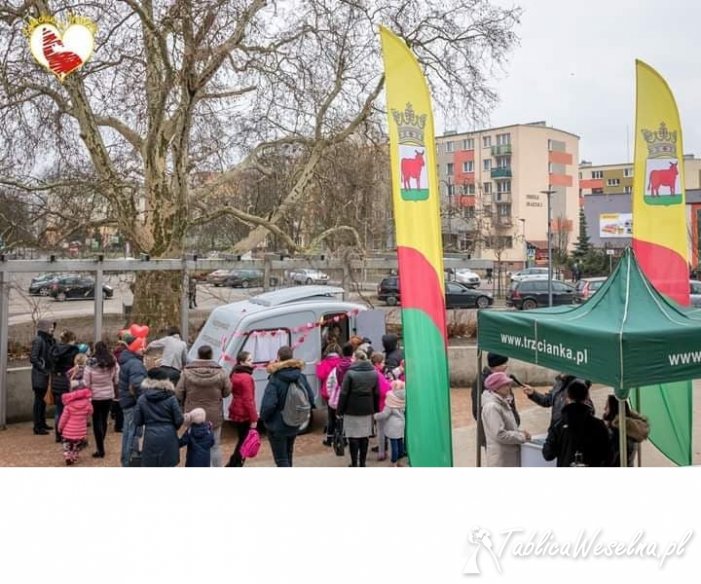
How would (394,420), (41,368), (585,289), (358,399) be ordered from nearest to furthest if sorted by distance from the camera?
(358,399)
(394,420)
(41,368)
(585,289)

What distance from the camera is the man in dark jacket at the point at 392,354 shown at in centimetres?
933

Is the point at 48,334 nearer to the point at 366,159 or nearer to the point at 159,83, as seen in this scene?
the point at 159,83

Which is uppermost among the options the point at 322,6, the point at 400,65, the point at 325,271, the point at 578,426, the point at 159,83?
the point at 322,6

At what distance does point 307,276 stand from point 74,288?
4.24m

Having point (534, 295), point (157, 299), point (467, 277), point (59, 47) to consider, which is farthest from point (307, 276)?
point (467, 277)

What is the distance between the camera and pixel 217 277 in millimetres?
12820

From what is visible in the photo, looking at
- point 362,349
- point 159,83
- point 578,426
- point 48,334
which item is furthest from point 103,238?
point 578,426

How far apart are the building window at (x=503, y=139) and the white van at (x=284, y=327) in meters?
59.5

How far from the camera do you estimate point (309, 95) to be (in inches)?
615

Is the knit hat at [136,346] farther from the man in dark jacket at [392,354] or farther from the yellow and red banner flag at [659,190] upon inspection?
the yellow and red banner flag at [659,190]

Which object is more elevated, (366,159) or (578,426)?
(366,159)

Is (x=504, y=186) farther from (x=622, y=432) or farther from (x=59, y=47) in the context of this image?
(x=622, y=432)

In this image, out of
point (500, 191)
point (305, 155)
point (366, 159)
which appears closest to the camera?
point (305, 155)

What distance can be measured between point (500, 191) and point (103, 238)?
5645 cm
